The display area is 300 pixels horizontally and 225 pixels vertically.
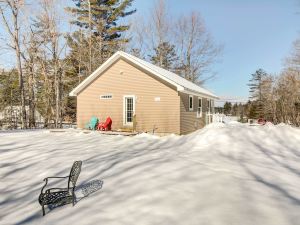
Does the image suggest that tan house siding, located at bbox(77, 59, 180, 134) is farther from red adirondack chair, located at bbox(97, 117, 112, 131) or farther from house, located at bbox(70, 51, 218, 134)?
red adirondack chair, located at bbox(97, 117, 112, 131)

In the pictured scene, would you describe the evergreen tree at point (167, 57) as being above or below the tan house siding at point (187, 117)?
above

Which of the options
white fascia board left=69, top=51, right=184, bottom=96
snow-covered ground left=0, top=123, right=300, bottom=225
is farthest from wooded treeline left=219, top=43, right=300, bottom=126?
snow-covered ground left=0, top=123, right=300, bottom=225

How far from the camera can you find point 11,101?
24750mm

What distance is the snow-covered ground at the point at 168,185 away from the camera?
14.2ft

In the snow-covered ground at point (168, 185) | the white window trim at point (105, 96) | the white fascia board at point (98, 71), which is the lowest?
the snow-covered ground at point (168, 185)

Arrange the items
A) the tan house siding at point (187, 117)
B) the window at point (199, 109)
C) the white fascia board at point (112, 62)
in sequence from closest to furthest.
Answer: the white fascia board at point (112, 62)
the tan house siding at point (187, 117)
the window at point (199, 109)

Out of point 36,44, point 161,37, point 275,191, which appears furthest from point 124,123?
point 161,37

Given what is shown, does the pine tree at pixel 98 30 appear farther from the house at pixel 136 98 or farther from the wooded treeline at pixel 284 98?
the wooded treeline at pixel 284 98

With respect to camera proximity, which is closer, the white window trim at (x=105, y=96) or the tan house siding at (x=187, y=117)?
the tan house siding at (x=187, y=117)

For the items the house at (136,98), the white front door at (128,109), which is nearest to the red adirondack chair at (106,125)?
the house at (136,98)

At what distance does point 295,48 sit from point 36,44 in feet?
111

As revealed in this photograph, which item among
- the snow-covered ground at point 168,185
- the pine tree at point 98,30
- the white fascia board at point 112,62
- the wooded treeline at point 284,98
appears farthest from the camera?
the pine tree at point 98,30

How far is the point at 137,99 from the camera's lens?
18.3 m

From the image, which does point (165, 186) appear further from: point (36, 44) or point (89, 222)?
point (36, 44)
